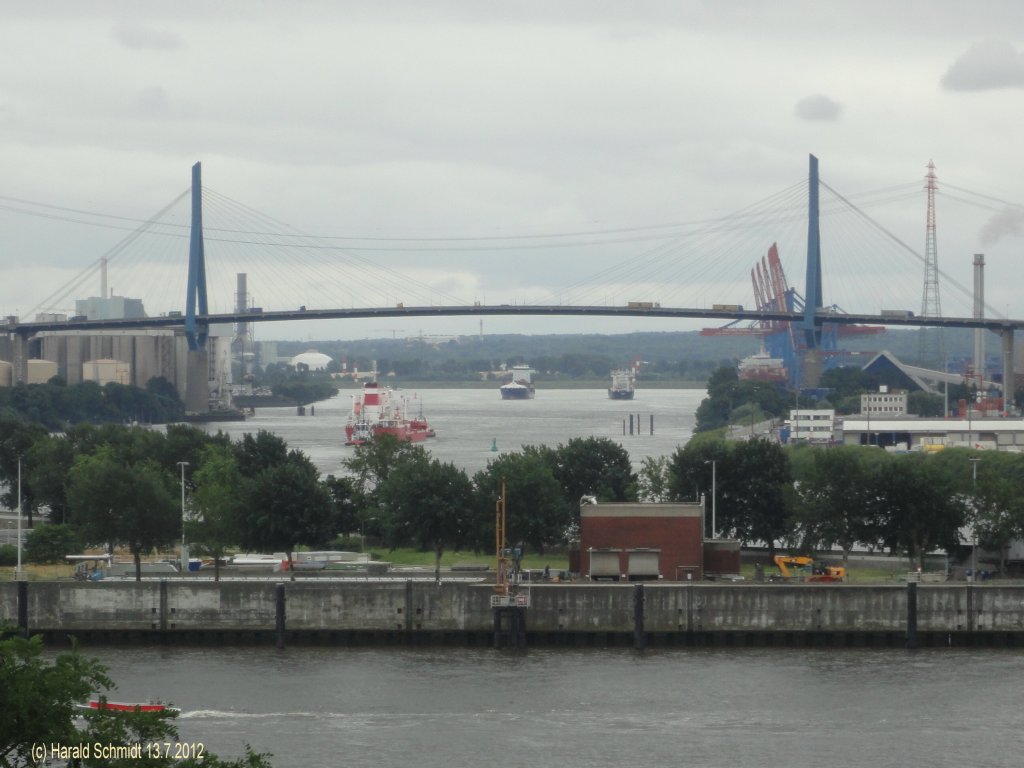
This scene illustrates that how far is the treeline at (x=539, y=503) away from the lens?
2241 cm

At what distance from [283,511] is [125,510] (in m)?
1.88

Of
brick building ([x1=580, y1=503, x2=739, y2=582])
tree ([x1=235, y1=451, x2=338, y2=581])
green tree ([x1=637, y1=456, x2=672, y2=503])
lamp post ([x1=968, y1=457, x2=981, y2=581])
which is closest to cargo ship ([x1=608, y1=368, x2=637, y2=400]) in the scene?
green tree ([x1=637, y1=456, x2=672, y2=503])

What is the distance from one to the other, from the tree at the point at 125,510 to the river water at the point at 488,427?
7003 millimetres

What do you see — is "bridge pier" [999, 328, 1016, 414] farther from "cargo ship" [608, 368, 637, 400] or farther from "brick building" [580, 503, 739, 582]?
"cargo ship" [608, 368, 637, 400]

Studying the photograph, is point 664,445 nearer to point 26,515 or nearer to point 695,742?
point 26,515

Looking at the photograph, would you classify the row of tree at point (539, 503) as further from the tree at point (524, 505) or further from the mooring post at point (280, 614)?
the mooring post at point (280, 614)

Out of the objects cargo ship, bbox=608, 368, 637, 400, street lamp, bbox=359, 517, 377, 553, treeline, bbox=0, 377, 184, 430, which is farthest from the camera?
cargo ship, bbox=608, 368, 637, 400

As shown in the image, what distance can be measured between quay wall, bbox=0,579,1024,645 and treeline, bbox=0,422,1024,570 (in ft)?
8.69

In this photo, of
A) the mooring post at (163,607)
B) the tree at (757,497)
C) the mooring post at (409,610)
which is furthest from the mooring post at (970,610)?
the mooring post at (163,607)

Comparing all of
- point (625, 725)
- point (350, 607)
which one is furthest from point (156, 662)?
point (625, 725)

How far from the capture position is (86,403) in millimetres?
66750

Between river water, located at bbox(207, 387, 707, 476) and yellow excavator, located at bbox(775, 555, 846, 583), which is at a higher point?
river water, located at bbox(207, 387, 707, 476)

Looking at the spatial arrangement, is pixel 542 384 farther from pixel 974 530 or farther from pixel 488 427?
pixel 974 530

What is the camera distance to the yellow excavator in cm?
2069
